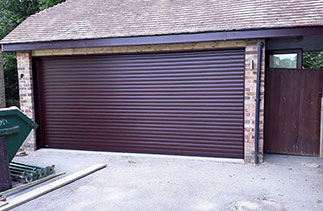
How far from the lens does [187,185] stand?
4.55 meters

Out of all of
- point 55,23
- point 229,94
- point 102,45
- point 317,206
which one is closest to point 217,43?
point 229,94

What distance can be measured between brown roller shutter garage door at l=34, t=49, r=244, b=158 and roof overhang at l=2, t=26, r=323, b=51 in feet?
1.91

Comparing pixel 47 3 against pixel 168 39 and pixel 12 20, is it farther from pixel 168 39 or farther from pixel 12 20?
pixel 168 39

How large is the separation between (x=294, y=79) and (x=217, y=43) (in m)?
2.05

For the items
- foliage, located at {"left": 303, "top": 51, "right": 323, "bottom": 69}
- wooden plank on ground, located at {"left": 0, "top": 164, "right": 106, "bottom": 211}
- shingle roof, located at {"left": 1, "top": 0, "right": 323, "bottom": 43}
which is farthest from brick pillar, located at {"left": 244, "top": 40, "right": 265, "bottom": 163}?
foliage, located at {"left": 303, "top": 51, "right": 323, "bottom": 69}

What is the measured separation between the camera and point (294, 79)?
20.3 ft

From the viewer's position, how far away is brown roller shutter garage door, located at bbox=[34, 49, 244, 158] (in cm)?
594

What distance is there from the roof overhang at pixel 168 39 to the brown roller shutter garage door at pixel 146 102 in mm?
581

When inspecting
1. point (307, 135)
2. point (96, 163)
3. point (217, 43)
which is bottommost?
point (96, 163)

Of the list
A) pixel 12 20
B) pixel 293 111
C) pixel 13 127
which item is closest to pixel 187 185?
pixel 13 127

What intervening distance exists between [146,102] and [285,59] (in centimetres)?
385

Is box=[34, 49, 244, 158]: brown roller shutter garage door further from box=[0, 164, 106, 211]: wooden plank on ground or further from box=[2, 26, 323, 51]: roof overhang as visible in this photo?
box=[0, 164, 106, 211]: wooden plank on ground

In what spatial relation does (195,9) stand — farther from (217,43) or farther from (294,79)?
(294,79)

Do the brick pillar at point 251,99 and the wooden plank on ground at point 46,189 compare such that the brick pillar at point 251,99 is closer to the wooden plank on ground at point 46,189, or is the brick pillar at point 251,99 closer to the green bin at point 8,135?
the wooden plank on ground at point 46,189
